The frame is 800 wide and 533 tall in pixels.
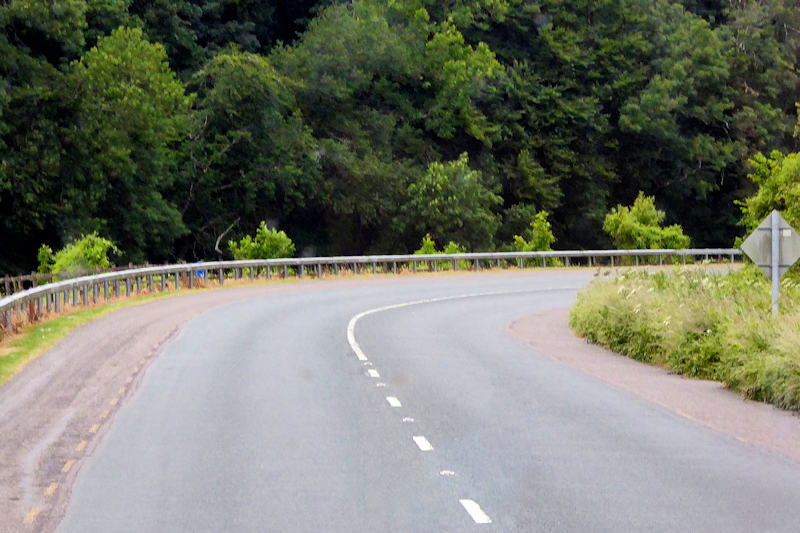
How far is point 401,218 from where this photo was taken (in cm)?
5906

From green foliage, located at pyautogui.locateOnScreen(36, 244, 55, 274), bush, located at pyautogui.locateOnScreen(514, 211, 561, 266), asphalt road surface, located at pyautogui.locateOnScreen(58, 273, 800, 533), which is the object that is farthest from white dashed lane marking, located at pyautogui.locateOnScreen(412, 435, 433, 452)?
bush, located at pyautogui.locateOnScreen(514, 211, 561, 266)

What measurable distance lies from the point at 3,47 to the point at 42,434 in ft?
125

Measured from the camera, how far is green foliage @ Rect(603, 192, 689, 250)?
53.4m

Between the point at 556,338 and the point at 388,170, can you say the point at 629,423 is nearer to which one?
the point at 556,338

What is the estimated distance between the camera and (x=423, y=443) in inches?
416

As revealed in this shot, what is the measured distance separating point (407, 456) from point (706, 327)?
8.29 m

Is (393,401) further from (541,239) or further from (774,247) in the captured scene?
(541,239)

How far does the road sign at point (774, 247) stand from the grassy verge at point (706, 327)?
68cm

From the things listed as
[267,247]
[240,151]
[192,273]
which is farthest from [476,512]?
[240,151]

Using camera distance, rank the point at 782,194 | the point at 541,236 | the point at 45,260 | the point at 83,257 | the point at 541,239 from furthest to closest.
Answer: the point at 541,239
the point at 541,236
the point at 45,260
the point at 83,257
the point at 782,194

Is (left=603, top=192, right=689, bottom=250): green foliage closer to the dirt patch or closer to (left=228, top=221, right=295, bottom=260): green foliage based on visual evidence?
(left=228, top=221, right=295, bottom=260): green foliage

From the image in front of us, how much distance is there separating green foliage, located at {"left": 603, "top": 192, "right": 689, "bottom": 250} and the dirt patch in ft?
107

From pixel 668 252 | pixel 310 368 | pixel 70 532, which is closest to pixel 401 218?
pixel 668 252

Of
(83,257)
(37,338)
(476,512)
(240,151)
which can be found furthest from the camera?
(240,151)
